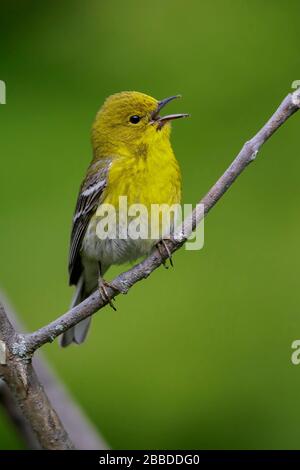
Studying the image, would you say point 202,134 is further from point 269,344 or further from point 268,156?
point 269,344

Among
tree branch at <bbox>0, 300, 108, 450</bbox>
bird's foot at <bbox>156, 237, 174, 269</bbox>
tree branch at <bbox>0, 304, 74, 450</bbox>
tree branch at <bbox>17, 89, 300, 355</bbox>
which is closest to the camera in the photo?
tree branch at <bbox>17, 89, 300, 355</bbox>

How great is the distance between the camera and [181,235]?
85.9 inches

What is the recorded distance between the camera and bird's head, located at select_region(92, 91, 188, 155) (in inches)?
111

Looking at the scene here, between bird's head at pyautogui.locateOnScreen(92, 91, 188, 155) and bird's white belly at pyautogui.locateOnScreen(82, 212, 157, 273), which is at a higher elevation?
bird's head at pyautogui.locateOnScreen(92, 91, 188, 155)

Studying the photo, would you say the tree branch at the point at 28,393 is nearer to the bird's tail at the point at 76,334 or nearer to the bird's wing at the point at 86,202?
the bird's tail at the point at 76,334

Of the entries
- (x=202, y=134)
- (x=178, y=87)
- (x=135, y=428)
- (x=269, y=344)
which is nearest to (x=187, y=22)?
(x=178, y=87)

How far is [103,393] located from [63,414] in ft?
0.57

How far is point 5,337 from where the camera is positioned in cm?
219

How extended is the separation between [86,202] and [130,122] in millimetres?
315

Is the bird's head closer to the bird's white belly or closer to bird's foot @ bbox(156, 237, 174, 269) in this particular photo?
the bird's white belly

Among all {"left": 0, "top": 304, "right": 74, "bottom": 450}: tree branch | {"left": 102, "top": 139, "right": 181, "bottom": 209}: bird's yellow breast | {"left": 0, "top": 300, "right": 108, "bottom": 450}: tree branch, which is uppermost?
{"left": 102, "top": 139, "right": 181, "bottom": 209}: bird's yellow breast

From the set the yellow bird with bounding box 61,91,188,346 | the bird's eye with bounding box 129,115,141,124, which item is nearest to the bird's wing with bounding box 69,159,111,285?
the yellow bird with bounding box 61,91,188,346

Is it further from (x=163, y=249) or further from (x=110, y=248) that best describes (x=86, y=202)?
(x=163, y=249)

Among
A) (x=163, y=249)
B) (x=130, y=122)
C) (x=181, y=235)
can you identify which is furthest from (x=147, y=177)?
(x=181, y=235)
